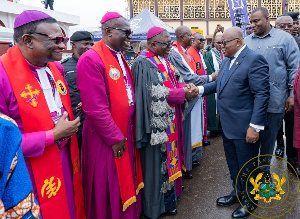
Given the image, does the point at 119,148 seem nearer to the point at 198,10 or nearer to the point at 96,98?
the point at 96,98

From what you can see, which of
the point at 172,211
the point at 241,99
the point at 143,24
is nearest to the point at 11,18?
the point at 143,24

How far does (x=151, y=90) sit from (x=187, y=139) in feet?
4.11

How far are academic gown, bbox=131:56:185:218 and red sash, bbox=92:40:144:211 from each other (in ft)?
0.72

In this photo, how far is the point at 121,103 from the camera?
2.46 metres

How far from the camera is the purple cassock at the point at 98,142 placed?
7.52ft

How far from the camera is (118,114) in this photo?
246 centimetres

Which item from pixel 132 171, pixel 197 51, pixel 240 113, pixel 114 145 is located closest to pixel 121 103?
pixel 114 145

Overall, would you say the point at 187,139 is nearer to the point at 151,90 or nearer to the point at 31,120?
the point at 151,90

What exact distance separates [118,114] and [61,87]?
59 centimetres

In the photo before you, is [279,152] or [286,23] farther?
[279,152]

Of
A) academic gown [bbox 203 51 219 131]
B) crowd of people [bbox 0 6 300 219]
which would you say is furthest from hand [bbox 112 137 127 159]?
academic gown [bbox 203 51 219 131]

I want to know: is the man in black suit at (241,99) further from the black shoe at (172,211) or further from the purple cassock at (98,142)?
the purple cassock at (98,142)

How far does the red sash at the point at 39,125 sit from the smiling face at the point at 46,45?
11cm

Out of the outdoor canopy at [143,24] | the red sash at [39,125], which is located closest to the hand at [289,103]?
the red sash at [39,125]
